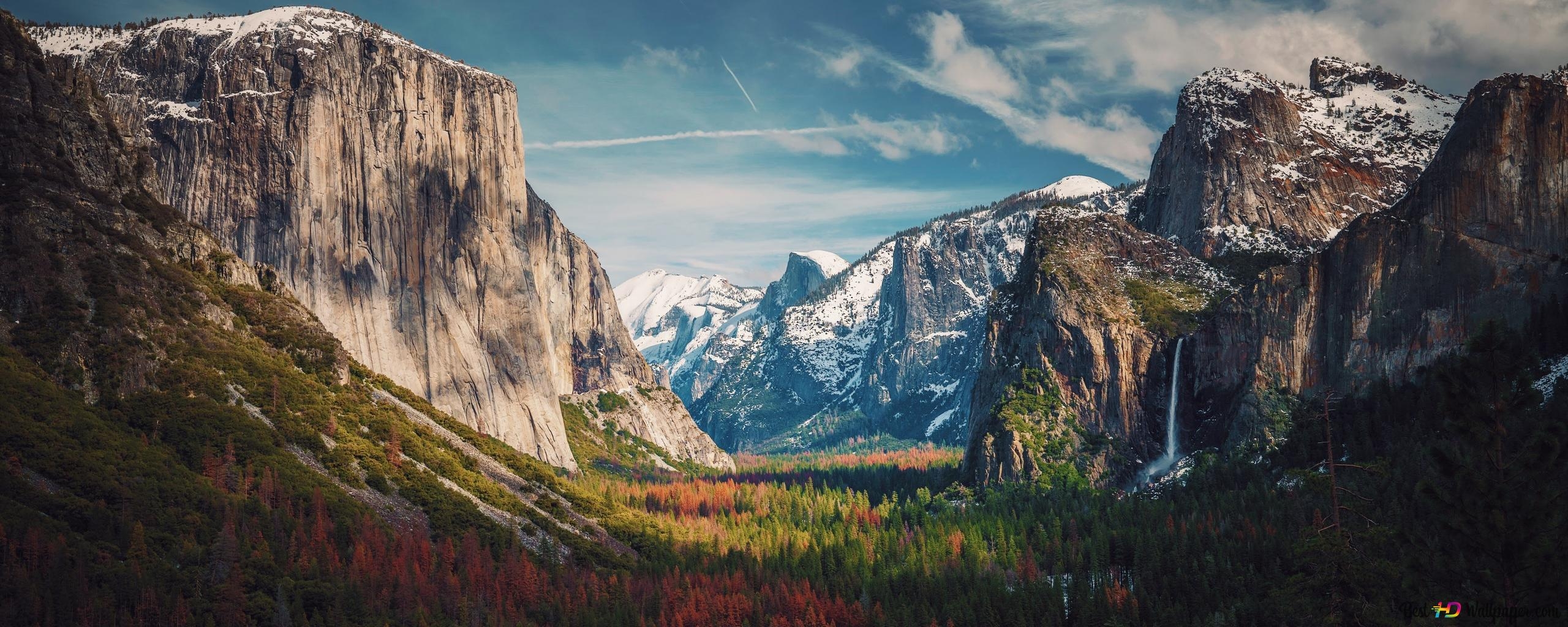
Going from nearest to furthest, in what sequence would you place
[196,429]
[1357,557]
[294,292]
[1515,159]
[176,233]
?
[1357,557], [196,429], [176,233], [1515,159], [294,292]

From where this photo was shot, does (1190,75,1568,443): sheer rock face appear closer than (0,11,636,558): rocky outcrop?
No

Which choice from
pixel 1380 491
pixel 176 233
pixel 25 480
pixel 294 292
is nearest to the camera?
pixel 25 480

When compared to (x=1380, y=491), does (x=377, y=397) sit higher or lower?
higher

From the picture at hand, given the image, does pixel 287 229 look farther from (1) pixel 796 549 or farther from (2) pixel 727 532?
(1) pixel 796 549

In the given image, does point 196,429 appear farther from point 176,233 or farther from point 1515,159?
point 1515,159

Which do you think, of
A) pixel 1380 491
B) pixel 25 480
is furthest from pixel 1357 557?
pixel 25 480

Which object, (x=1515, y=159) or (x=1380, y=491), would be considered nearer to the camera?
(x=1380, y=491)

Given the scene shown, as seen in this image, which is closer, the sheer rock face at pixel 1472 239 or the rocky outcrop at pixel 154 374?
the rocky outcrop at pixel 154 374

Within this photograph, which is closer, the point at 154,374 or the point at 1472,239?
the point at 154,374

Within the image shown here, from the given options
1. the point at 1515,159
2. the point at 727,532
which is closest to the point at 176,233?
the point at 727,532

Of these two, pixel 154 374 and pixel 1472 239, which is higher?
pixel 1472 239

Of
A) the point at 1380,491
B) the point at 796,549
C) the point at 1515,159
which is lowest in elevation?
the point at 796,549
